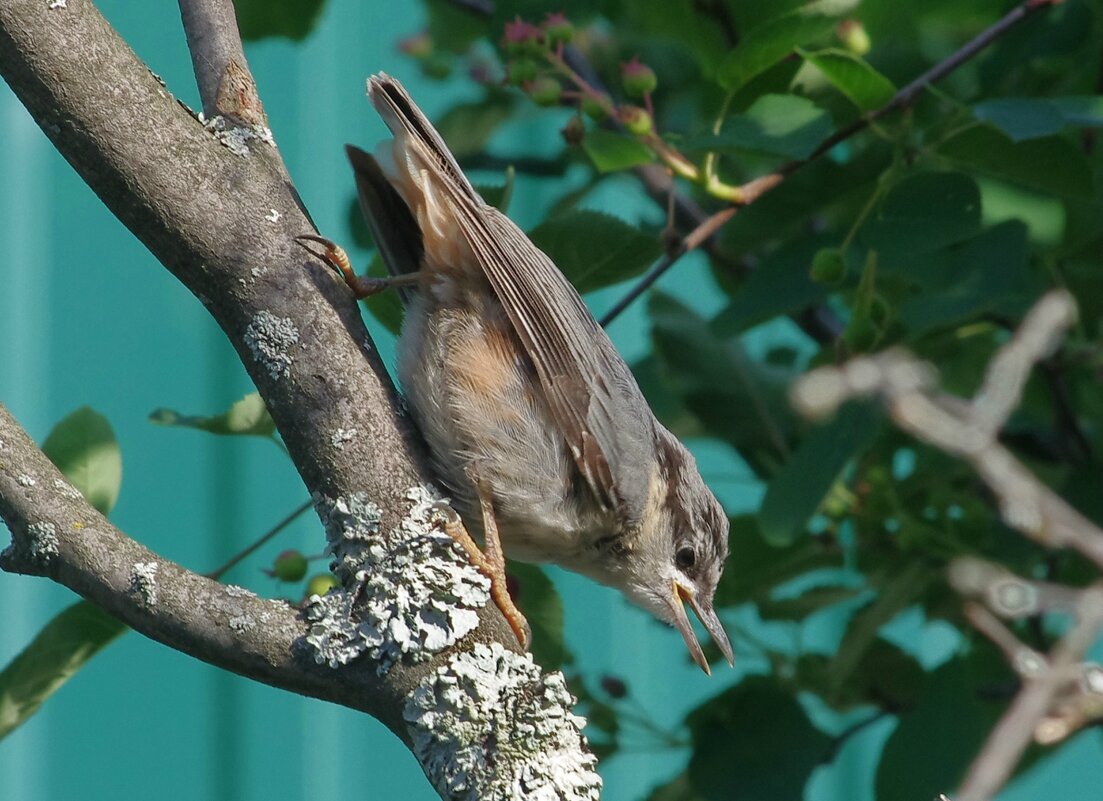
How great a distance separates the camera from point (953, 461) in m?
3.18

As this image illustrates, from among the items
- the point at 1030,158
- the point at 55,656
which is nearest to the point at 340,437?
the point at 55,656

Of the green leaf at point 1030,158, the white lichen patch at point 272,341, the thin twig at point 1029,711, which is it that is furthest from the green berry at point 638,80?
the thin twig at point 1029,711

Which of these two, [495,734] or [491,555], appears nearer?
[495,734]

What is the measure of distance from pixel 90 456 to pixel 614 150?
3.97 ft

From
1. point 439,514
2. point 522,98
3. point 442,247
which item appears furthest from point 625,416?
point 522,98

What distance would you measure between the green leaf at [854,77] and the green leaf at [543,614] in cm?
117

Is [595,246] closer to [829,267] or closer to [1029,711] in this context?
[829,267]

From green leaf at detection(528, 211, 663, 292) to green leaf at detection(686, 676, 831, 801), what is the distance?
1.09 m

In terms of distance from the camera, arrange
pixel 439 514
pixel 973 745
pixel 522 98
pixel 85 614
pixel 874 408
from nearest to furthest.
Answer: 1. pixel 439 514
2. pixel 85 614
3. pixel 973 745
4. pixel 874 408
5. pixel 522 98

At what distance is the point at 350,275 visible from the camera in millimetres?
2146

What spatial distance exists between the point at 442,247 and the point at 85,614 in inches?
39.3

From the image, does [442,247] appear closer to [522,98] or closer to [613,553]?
[613,553]

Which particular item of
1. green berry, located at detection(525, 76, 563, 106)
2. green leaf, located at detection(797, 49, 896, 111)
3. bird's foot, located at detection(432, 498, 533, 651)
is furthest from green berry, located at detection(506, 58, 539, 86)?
bird's foot, located at detection(432, 498, 533, 651)

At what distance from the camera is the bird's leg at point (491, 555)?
1925 millimetres
